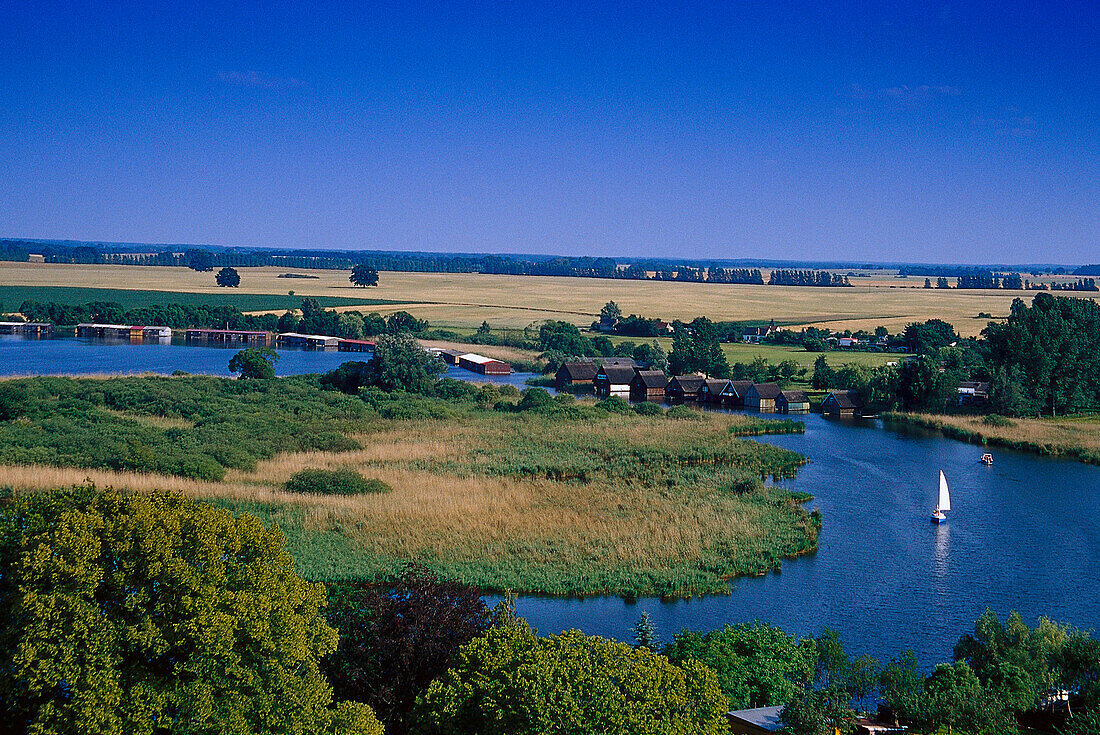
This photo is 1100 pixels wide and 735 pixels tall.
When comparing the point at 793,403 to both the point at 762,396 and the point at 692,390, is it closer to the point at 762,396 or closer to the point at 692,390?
the point at 762,396

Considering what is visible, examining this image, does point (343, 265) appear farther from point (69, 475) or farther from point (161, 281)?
point (69, 475)

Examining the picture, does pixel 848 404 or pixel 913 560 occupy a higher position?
pixel 848 404

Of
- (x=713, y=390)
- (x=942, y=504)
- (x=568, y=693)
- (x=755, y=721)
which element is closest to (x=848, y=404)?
(x=713, y=390)

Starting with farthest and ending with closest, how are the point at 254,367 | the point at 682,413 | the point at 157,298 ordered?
the point at 157,298
the point at 254,367
the point at 682,413

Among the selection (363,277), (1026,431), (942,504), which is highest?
(363,277)

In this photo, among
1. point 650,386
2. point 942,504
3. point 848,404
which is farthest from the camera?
point 650,386

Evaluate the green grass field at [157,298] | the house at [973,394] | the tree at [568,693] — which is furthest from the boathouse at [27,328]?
the tree at [568,693]
